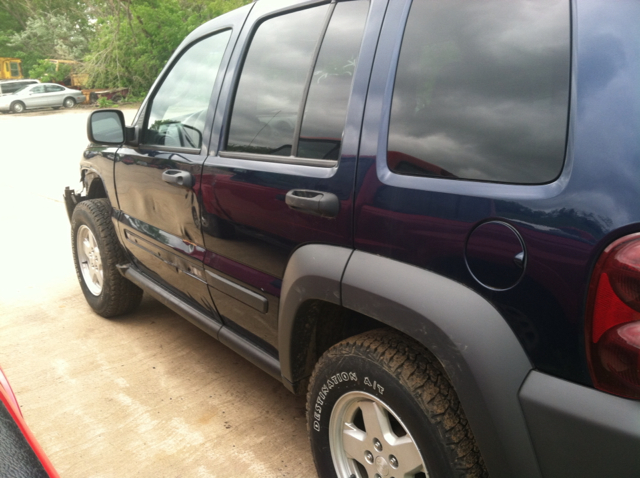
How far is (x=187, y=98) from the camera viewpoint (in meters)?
2.91

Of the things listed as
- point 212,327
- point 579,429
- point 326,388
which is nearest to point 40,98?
point 212,327

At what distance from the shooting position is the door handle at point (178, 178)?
2.52 meters

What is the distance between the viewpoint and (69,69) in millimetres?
32875

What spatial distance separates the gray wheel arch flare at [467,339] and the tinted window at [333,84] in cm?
48

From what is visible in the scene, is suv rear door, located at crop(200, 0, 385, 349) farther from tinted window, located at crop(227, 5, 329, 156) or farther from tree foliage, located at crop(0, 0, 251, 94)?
tree foliage, located at crop(0, 0, 251, 94)

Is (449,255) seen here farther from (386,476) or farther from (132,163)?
(132,163)

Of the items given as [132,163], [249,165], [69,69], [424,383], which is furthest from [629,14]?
[69,69]

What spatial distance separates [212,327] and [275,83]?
1.22 metres

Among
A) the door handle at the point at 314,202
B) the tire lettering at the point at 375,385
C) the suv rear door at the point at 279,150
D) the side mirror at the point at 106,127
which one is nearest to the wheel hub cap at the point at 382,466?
the tire lettering at the point at 375,385

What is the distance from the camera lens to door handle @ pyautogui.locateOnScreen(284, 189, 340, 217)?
70.2 inches

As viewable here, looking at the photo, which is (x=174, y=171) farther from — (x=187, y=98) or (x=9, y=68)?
(x=9, y=68)

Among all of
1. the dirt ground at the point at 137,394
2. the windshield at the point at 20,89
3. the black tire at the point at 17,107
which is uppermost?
the windshield at the point at 20,89

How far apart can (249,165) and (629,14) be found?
1.40 metres

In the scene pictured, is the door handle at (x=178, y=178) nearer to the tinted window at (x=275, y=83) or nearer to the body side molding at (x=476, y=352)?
the tinted window at (x=275, y=83)
